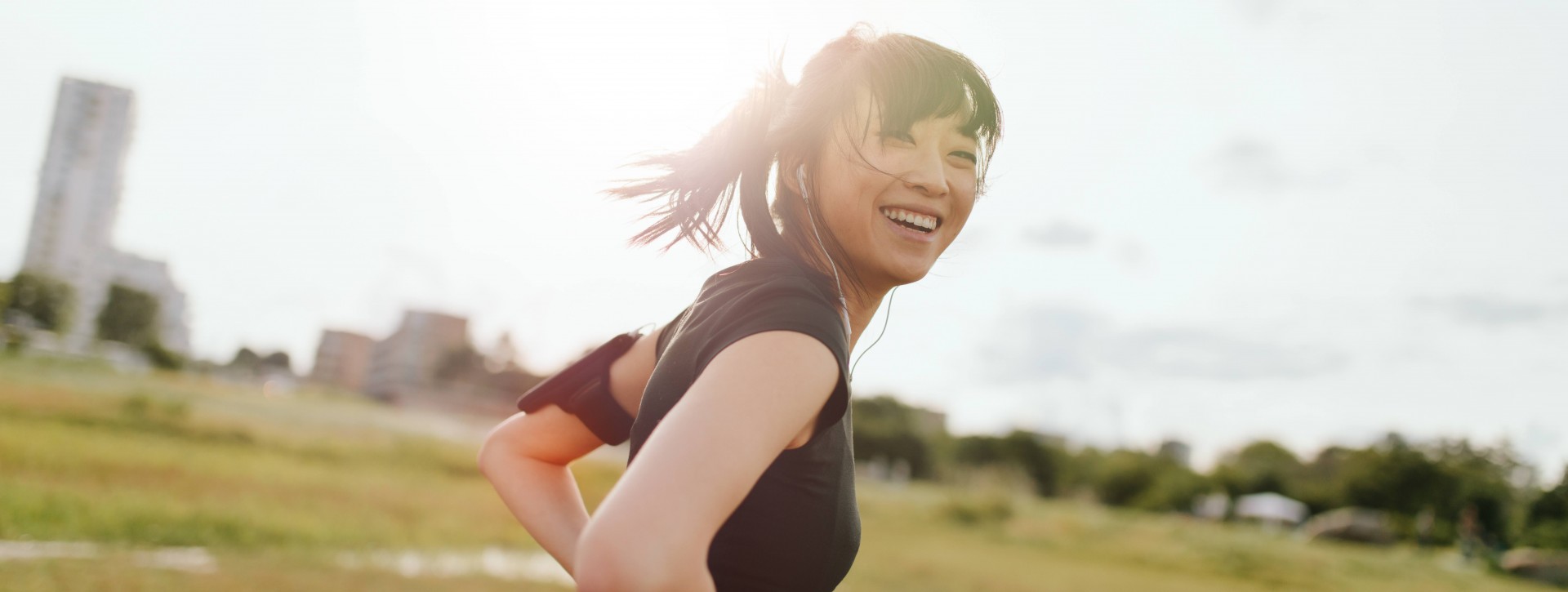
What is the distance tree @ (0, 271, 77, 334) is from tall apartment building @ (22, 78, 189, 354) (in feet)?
56.6

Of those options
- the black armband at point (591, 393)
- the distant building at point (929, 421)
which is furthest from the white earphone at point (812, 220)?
the distant building at point (929, 421)

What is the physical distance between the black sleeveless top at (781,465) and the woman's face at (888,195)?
14 cm

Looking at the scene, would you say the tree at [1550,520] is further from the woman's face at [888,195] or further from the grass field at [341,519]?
the woman's face at [888,195]

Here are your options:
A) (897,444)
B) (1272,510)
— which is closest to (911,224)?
(1272,510)

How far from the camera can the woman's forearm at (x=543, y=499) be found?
1.47m

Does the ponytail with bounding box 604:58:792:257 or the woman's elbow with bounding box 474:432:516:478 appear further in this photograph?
the woman's elbow with bounding box 474:432:516:478

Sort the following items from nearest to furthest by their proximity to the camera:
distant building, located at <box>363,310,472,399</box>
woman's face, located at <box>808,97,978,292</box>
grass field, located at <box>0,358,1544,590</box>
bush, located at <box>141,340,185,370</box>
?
woman's face, located at <box>808,97,978,292</box>
grass field, located at <box>0,358,1544,590</box>
bush, located at <box>141,340,185,370</box>
distant building, located at <box>363,310,472,399</box>

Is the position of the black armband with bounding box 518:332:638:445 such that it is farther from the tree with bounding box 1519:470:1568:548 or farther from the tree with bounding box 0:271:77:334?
the tree with bounding box 0:271:77:334

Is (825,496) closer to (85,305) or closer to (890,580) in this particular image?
(890,580)

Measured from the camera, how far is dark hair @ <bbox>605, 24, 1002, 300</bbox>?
4.17ft

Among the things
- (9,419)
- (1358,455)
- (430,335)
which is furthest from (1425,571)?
(430,335)

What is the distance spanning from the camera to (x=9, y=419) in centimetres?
1538

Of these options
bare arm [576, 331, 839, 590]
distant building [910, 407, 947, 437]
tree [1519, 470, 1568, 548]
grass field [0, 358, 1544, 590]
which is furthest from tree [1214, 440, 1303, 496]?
bare arm [576, 331, 839, 590]

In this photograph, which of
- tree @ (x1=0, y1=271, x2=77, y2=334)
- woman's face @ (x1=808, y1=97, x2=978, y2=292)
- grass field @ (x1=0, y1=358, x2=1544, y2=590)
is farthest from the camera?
tree @ (x1=0, y1=271, x2=77, y2=334)
